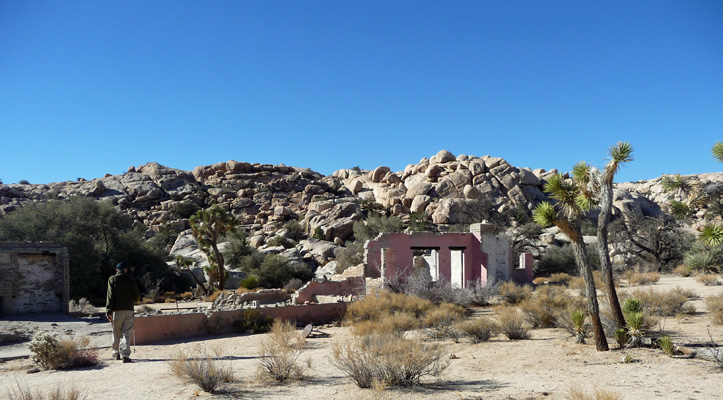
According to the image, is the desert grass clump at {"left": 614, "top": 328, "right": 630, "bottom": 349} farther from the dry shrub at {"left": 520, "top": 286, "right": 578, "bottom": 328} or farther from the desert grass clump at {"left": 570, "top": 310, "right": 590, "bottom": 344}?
the dry shrub at {"left": 520, "top": 286, "right": 578, "bottom": 328}

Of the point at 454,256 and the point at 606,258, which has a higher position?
the point at 606,258

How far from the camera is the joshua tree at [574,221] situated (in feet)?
30.2

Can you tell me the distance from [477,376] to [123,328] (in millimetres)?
6897

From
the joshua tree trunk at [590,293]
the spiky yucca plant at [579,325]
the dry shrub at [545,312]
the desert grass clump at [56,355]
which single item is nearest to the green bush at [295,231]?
the dry shrub at [545,312]

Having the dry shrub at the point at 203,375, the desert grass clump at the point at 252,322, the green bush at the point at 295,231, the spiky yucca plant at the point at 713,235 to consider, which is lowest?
the desert grass clump at the point at 252,322

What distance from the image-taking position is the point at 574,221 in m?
10.3

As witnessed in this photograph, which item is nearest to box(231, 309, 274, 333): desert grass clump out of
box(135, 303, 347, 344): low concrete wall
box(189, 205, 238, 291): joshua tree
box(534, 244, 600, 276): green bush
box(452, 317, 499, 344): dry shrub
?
box(135, 303, 347, 344): low concrete wall

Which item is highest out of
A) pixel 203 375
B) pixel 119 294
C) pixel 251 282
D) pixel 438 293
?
pixel 119 294

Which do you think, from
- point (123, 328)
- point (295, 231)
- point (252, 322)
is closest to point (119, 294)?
point (123, 328)

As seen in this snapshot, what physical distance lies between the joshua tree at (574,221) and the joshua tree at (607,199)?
31 centimetres

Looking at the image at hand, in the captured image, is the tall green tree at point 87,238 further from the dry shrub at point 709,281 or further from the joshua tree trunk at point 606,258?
the dry shrub at point 709,281

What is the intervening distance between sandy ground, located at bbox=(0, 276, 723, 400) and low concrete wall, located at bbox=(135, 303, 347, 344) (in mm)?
1285

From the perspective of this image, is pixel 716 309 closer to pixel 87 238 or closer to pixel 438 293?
pixel 438 293

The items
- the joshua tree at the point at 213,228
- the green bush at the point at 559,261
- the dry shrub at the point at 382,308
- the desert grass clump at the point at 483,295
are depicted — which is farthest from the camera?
the green bush at the point at 559,261
